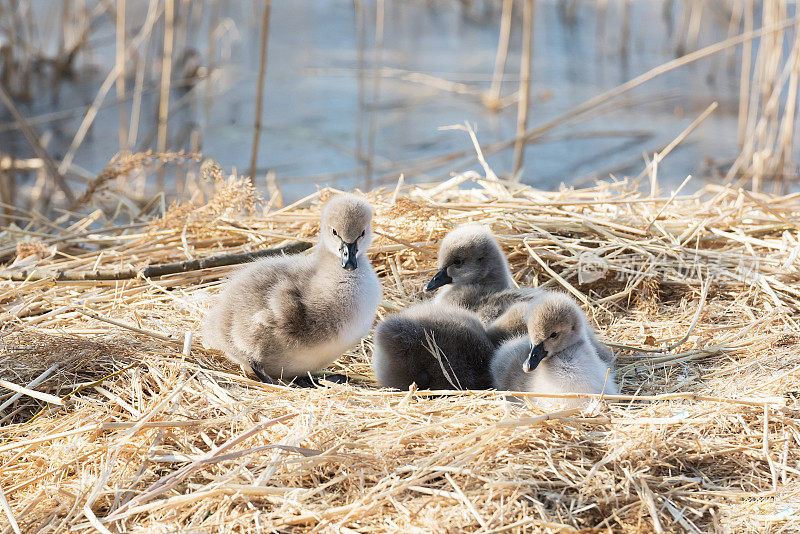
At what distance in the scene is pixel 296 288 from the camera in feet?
8.57

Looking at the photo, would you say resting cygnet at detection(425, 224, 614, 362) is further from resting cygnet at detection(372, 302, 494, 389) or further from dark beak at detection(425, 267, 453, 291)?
resting cygnet at detection(372, 302, 494, 389)

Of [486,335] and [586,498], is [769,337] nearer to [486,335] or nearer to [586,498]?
[486,335]

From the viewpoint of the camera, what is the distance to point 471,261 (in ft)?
10.2

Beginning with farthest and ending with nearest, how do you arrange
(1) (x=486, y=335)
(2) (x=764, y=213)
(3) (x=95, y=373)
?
(2) (x=764, y=213) → (1) (x=486, y=335) → (3) (x=95, y=373)

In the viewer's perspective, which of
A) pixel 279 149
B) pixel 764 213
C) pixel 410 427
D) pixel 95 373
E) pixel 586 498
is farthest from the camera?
pixel 279 149

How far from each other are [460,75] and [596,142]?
6.12ft

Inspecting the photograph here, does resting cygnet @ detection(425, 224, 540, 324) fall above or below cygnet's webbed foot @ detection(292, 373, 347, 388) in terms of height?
above

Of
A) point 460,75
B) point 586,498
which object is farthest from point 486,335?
point 460,75

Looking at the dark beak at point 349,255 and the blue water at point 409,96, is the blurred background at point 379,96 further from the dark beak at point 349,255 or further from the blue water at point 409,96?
the dark beak at point 349,255

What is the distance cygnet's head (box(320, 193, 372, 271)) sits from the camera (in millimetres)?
2586

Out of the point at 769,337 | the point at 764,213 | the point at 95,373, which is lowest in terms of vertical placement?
the point at 95,373

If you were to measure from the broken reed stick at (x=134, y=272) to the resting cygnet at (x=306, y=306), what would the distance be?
0.66 metres

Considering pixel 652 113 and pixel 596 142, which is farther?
pixel 652 113

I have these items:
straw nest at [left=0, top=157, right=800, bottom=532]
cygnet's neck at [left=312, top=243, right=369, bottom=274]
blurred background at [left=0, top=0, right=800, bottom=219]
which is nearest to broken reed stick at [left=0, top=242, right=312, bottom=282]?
straw nest at [left=0, top=157, right=800, bottom=532]
